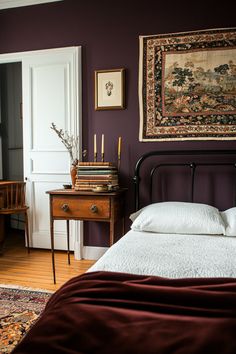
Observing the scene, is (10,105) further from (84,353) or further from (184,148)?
(84,353)

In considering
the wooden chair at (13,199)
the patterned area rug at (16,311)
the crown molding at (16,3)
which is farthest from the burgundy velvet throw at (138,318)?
the crown molding at (16,3)

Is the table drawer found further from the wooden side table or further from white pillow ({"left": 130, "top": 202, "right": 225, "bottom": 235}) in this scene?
white pillow ({"left": 130, "top": 202, "right": 225, "bottom": 235})

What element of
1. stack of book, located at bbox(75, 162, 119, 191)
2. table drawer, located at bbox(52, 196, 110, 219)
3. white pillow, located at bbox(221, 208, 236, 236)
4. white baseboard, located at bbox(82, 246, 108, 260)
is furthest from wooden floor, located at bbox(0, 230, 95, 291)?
white pillow, located at bbox(221, 208, 236, 236)

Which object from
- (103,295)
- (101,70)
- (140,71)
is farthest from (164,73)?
(103,295)

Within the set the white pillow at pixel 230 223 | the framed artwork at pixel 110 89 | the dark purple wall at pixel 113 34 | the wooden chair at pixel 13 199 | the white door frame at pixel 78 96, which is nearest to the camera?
the white pillow at pixel 230 223

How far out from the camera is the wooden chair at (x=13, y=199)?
3.32m

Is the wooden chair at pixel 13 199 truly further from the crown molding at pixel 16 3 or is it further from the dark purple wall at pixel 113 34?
the crown molding at pixel 16 3

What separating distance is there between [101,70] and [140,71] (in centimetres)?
39

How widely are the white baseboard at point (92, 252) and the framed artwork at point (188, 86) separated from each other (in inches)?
47.0

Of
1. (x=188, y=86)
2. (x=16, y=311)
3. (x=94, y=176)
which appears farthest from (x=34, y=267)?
(x=188, y=86)

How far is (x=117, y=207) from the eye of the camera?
2.63m

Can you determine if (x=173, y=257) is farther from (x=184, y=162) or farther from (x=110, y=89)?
(x=110, y=89)

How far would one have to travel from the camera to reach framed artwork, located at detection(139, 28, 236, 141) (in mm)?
2646

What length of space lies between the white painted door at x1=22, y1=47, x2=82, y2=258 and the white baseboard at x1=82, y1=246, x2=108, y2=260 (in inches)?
2.8
